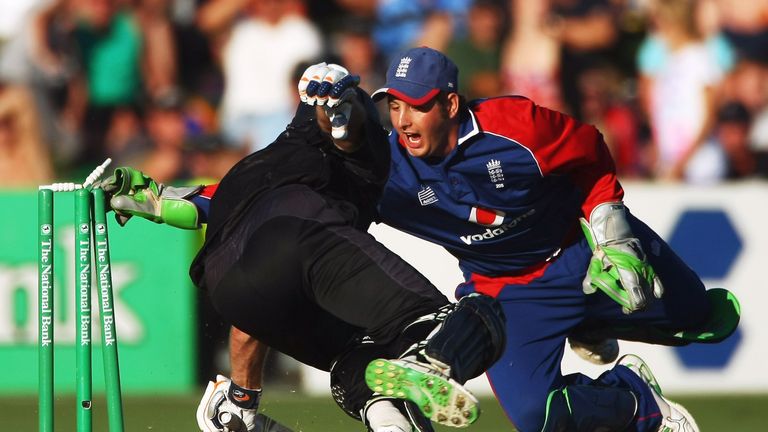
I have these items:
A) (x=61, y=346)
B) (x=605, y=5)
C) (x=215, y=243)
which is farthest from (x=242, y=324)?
(x=605, y=5)

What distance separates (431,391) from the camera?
4.76 metres

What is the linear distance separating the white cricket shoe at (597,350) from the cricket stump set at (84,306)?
2.63m

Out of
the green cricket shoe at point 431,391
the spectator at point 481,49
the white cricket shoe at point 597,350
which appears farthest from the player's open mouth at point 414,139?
the spectator at point 481,49

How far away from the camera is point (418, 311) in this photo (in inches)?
201

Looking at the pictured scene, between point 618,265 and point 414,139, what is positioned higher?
point 414,139

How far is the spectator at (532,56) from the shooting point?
11273 mm

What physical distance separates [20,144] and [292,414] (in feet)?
12.5

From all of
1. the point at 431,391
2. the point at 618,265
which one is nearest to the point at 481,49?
the point at 618,265

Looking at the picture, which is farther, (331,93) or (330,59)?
(330,59)

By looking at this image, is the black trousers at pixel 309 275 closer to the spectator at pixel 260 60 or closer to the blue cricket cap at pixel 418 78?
the blue cricket cap at pixel 418 78

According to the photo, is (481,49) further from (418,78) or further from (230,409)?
(230,409)

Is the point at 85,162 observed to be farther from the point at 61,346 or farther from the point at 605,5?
the point at 605,5

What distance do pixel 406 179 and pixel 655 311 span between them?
139 centimetres

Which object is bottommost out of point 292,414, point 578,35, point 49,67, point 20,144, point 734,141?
point 292,414
